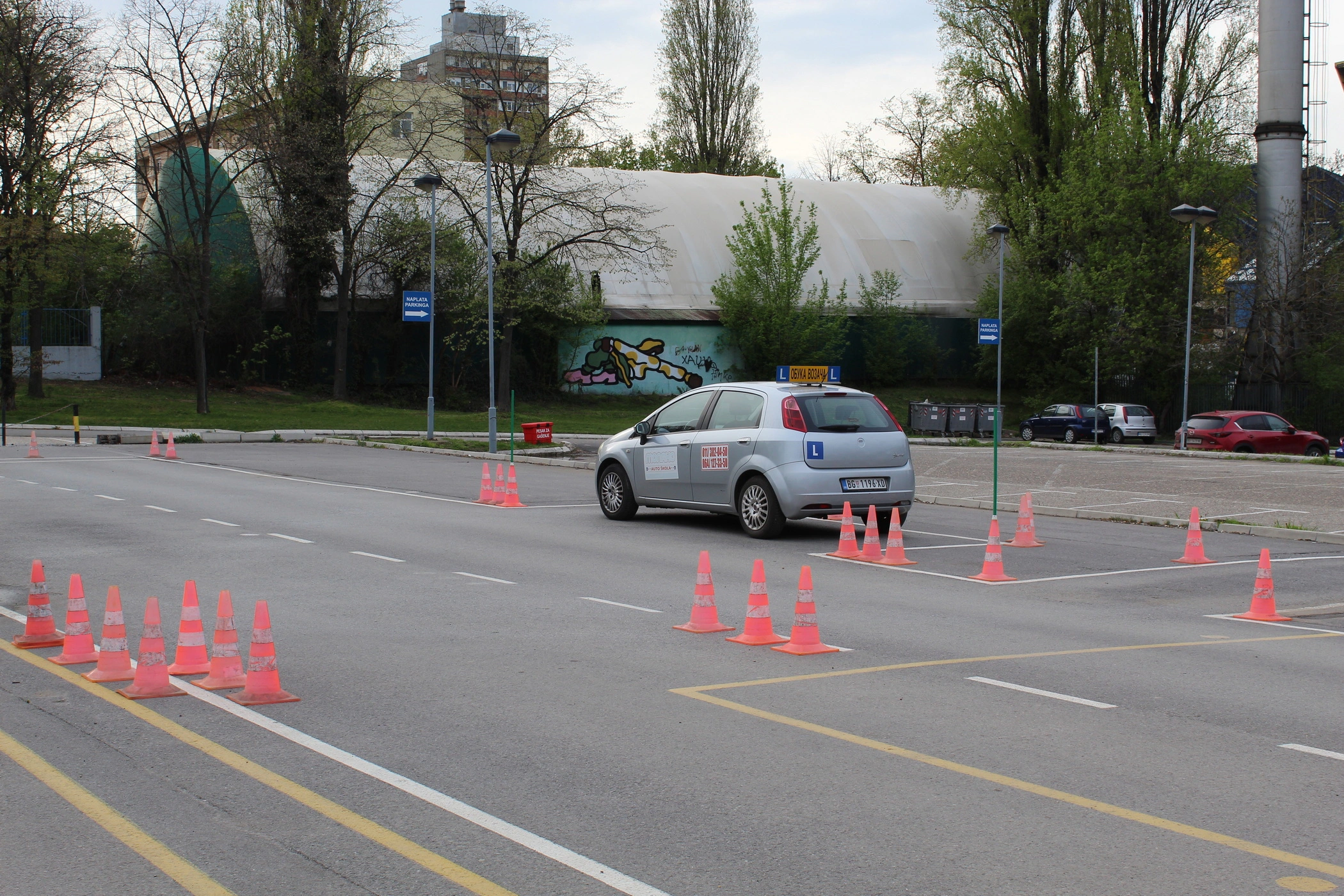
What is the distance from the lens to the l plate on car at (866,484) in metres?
14.3

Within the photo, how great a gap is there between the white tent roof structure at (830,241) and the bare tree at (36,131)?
796 inches

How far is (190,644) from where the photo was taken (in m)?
7.54

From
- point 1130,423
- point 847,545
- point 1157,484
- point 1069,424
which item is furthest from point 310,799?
point 1069,424

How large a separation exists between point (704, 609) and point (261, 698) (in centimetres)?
334

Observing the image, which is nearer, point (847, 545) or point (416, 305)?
point (847, 545)

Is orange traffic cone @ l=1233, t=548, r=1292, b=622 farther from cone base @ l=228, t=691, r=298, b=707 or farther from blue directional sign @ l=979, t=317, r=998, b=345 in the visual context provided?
blue directional sign @ l=979, t=317, r=998, b=345

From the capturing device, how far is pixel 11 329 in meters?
41.1

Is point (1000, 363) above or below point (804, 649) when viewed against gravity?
above

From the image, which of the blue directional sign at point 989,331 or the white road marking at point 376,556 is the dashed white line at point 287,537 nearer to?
the white road marking at point 376,556

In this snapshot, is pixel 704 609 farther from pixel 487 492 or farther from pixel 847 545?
Result: pixel 487 492

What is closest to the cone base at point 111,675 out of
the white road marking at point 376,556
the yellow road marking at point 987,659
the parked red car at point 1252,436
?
the yellow road marking at point 987,659

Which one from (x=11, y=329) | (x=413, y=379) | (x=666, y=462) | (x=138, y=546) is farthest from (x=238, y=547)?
(x=413, y=379)

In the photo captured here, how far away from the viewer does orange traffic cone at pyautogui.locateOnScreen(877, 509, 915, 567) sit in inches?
506

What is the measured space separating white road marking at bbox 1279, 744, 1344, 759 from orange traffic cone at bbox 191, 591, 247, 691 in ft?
17.9
